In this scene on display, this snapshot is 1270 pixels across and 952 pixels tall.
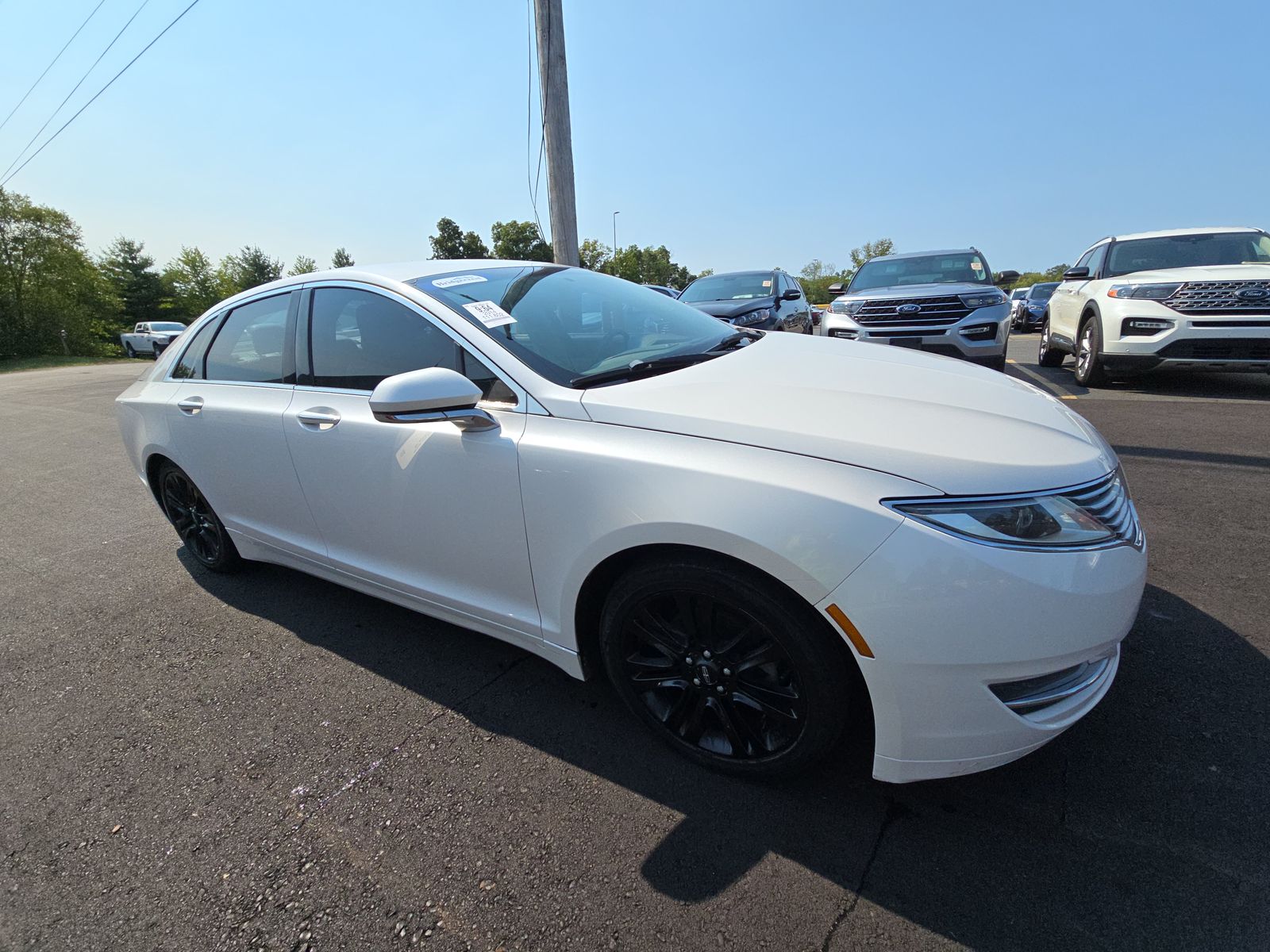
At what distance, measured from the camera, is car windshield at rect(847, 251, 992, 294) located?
7.93 m

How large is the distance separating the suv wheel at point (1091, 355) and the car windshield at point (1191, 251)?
24.8 inches

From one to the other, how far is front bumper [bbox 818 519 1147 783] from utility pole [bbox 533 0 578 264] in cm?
603

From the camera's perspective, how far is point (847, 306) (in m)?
7.66

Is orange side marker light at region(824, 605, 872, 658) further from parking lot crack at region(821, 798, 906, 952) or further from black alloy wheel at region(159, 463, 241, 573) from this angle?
black alloy wheel at region(159, 463, 241, 573)

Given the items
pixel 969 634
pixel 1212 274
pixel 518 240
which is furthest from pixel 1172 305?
pixel 518 240

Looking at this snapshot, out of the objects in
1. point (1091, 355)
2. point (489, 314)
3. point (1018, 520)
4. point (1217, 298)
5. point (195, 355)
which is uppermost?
point (489, 314)

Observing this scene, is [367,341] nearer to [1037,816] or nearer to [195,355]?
[195,355]

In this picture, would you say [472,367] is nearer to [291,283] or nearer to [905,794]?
[291,283]

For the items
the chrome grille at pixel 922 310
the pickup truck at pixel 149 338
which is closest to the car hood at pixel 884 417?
the chrome grille at pixel 922 310

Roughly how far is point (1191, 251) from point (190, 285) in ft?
216

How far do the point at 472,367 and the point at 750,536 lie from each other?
3.76 ft

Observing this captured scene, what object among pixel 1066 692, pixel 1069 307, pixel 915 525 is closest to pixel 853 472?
pixel 915 525

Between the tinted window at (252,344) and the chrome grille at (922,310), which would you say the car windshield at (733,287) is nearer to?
the chrome grille at (922,310)

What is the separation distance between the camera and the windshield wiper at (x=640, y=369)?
6.64 feet
